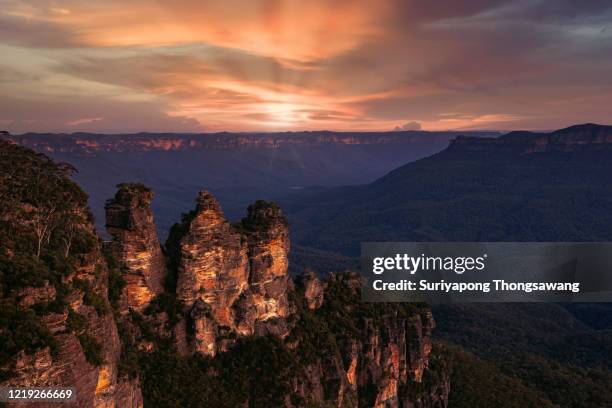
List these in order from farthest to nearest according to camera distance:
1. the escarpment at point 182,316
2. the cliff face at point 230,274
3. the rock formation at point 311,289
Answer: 1. the rock formation at point 311,289
2. the cliff face at point 230,274
3. the escarpment at point 182,316

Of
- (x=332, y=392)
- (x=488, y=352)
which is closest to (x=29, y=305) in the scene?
(x=332, y=392)

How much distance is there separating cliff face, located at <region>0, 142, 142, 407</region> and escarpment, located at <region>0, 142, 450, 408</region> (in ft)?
0.21

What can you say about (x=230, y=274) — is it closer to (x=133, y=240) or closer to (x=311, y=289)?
(x=133, y=240)

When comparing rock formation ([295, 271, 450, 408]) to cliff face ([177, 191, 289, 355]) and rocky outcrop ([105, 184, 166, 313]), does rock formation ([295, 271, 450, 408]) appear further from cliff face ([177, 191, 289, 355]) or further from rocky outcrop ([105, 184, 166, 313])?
rocky outcrop ([105, 184, 166, 313])

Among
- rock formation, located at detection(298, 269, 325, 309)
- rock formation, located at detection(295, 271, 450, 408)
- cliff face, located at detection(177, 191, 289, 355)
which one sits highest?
cliff face, located at detection(177, 191, 289, 355)

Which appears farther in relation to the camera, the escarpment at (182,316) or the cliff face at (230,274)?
the cliff face at (230,274)

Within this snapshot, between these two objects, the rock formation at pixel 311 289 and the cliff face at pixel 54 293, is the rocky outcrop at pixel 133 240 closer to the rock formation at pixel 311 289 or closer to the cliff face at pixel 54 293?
the cliff face at pixel 54 293

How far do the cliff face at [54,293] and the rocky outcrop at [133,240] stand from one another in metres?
3.94

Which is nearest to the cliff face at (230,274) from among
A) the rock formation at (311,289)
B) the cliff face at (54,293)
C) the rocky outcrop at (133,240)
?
the rocky outcrop at (133,240)

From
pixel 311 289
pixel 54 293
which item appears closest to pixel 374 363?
pixel 311 289

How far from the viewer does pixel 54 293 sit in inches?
793

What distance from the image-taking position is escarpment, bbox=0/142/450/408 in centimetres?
2006

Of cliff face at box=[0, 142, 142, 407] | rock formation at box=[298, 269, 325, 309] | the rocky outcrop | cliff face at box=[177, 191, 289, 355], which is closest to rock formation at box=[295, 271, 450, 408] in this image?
rock formation at box=[298, 269, 325, 309]

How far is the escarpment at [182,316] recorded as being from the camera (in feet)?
65.8
